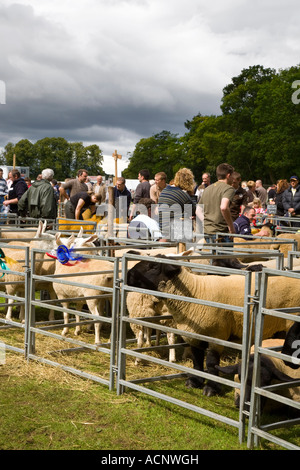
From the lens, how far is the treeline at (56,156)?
362ft

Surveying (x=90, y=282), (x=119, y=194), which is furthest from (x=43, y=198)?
(x=90, y=282)

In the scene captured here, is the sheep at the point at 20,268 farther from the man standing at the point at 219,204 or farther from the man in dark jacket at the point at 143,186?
the man in dark jacket at the point at 143,186

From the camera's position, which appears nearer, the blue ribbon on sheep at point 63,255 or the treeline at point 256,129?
the blue ribbon on sheep at point 63,255

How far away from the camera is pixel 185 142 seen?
83875 mm

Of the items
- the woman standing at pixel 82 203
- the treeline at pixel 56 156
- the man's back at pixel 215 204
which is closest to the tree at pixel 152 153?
the treeline at pixel 56 156

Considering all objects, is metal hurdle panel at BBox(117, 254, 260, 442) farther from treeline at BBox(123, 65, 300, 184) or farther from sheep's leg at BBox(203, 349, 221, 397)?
treeline at BBox(123, 65, 300, 184)

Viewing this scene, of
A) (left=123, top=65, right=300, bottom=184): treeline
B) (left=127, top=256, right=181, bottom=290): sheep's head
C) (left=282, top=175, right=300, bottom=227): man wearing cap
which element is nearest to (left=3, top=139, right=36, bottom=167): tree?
(left=123, top=65, right=300, bottom=184): treeline

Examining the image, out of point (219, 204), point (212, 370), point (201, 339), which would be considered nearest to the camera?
point (201, 339)

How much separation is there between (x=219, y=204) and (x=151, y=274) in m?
3.07

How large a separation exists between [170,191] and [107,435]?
4.75 metres

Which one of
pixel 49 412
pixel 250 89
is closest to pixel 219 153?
pixel 250 89

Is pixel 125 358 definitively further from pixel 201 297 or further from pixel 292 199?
pixel 292 199

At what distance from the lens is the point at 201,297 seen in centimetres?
528
